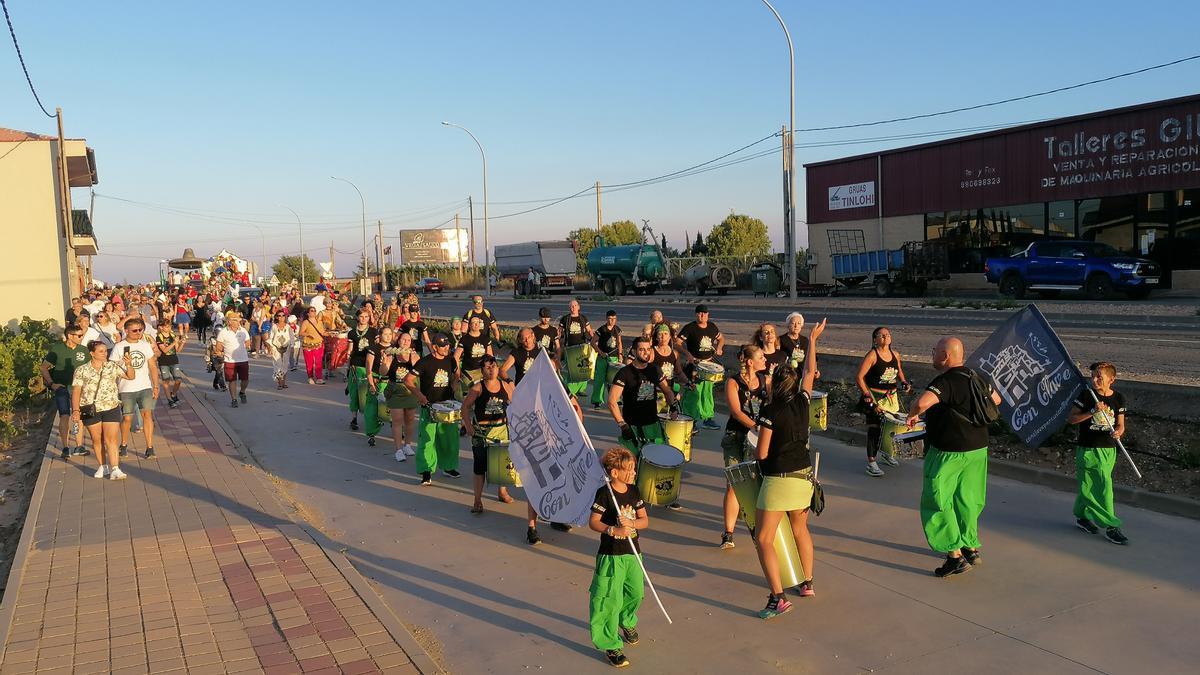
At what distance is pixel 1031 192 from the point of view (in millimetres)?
36250

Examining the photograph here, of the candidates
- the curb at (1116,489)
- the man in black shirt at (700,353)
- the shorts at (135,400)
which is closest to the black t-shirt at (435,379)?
the man in black shirt at (700,353)

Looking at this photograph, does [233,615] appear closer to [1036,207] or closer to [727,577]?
[727,577]

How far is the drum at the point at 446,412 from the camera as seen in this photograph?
9.38 meters

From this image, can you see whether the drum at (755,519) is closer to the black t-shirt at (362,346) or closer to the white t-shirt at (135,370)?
the black t-shirt at (362,346)

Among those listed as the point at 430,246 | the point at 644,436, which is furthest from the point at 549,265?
the point at 430,246

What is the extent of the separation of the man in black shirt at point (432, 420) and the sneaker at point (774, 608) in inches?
181

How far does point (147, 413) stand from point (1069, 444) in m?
10.5

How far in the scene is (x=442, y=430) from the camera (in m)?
9.73

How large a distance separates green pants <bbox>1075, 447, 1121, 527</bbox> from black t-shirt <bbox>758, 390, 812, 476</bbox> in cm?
266

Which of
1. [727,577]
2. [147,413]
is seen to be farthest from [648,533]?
[147,413]

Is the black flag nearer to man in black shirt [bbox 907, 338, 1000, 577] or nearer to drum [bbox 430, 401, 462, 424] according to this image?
man in black shirt [bbox 907, 338, 1000, 577]

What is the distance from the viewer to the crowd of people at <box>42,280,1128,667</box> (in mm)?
5934

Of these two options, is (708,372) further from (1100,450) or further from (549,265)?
(549,265)

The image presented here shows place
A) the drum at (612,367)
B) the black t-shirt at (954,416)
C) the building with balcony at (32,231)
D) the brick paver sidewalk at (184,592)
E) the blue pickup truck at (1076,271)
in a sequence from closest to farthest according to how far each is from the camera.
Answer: the brick paver sidewalk at (184,592)
the black t-shirt at (954,416)
the drum at (612,367)
the blue pickup truck at (1076,271)
the building with balcony at (32,231)
